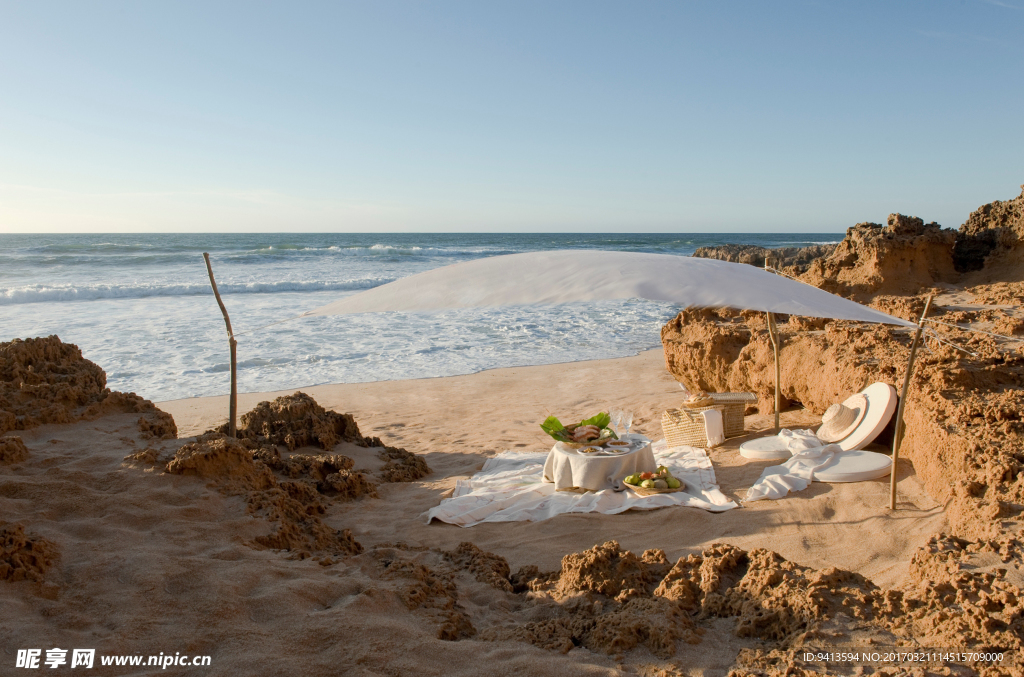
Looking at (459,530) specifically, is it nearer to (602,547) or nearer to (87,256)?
(602,547)

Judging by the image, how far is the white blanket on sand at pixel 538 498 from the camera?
15.2ft

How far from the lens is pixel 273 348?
11.8 m

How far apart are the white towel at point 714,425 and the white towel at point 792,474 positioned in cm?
86

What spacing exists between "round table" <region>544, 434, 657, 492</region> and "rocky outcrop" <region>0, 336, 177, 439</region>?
133 inches

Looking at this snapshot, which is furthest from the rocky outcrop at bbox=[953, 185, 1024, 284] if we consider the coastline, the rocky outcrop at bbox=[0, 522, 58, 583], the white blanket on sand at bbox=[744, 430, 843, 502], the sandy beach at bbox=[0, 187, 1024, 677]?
the rocky outcrop at bbox=[0, 522, 58, 583]

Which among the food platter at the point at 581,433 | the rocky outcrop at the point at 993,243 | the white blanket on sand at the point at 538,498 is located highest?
the rocky outcrop at the point at 993,243

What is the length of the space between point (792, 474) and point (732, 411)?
148cm

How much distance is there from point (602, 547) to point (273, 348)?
1003cm

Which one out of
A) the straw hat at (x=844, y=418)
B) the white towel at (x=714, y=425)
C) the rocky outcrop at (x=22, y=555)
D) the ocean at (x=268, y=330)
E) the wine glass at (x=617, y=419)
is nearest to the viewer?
the rocky outcrop at (x=22, y=555)

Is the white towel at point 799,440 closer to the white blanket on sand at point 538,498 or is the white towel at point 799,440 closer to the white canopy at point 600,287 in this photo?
the white blanket on sand at point 538,498

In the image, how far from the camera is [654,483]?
486cm

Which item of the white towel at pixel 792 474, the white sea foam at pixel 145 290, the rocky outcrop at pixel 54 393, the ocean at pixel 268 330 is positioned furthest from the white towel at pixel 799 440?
the white sea foam at pixel 145 290

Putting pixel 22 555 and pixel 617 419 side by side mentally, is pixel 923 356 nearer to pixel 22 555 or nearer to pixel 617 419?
pixel 617 419

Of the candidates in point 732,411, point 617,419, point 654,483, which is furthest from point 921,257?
point 654,483
